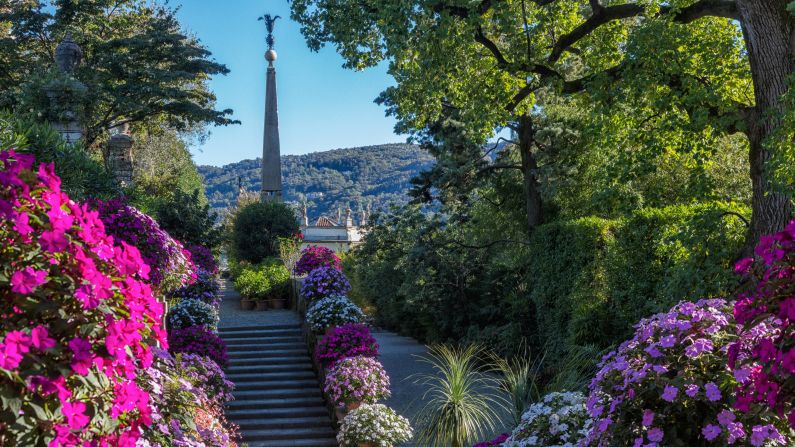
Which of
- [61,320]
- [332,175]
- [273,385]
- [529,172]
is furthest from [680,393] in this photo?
[332,175]

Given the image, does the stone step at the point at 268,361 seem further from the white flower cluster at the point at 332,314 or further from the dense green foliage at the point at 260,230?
the dense green foliage at the point at 260,230

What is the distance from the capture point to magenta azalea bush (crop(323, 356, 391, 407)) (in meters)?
11.2

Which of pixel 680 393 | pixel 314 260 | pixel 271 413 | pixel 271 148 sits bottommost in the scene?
pixel 271 413

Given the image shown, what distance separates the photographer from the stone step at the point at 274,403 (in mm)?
12812

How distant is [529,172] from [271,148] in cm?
1374

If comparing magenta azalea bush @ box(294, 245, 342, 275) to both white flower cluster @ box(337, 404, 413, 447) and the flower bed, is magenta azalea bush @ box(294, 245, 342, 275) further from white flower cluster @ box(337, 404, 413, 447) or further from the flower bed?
white flower cluster @ box(337, 404, 413, 447)

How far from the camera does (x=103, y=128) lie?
23906mm

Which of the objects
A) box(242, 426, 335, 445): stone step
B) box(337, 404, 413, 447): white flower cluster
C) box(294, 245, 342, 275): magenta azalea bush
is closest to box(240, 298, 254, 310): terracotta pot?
box(294, 245, 342, 275): magenta azalea bush

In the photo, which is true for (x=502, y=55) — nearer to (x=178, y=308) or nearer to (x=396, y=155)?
(x=178, y=308)

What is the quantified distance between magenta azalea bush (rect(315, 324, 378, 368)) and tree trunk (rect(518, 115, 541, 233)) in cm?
560

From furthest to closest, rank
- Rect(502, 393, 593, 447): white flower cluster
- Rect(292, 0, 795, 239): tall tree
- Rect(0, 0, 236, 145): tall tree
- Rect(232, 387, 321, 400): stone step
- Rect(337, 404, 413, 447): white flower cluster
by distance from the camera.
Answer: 1. Rect(0, 0, 236, 145): tall tree
2. Rect(232, 387, 321, 400): stone step
3. Rect(337, 404, 413, 447): white flower cluster
4. Rect(292, 0, 795, 239): tall tree
5. Rect(502, 393, 593, 447): white flower cluster

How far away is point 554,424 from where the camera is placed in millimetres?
5289

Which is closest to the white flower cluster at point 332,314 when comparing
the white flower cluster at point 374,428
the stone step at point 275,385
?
the stone step at point 275,385

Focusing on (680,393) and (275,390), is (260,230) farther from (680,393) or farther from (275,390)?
(680,393)
